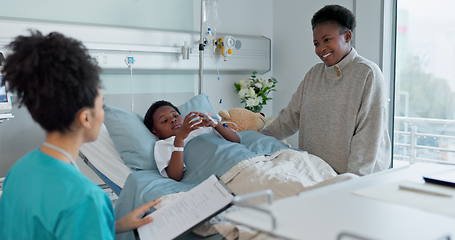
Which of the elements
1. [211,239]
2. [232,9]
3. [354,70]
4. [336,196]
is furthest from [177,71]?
[336,196]

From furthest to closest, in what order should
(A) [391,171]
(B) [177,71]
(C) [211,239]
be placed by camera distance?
1. (B) [177,71]
2. (C) [211,239]
3. (A) [391,171]

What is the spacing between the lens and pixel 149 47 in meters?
3.16

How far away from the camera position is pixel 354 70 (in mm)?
2344

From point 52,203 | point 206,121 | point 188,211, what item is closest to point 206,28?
point 206,121

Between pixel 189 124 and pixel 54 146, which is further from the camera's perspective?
pixel 189 124

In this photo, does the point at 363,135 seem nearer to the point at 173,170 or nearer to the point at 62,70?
the point at 173,170

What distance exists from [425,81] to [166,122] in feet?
6.65

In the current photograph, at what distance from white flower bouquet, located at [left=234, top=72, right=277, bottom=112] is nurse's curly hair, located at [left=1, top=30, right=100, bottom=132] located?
8.12 ft

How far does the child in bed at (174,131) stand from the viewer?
90.7 inches

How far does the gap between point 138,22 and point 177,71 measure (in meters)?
0.47

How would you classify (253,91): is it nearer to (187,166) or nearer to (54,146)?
(187,166)

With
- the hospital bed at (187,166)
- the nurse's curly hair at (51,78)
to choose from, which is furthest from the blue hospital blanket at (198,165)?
the nurse's curly hair at (51,78)

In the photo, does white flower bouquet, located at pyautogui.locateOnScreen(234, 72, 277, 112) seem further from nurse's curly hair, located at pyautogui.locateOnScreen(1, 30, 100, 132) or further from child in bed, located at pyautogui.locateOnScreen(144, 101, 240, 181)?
nurse's curly hair, located at pyautogui.locateOnScreen(1, 30, 100, 132)

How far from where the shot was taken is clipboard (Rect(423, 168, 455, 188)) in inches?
53.9
